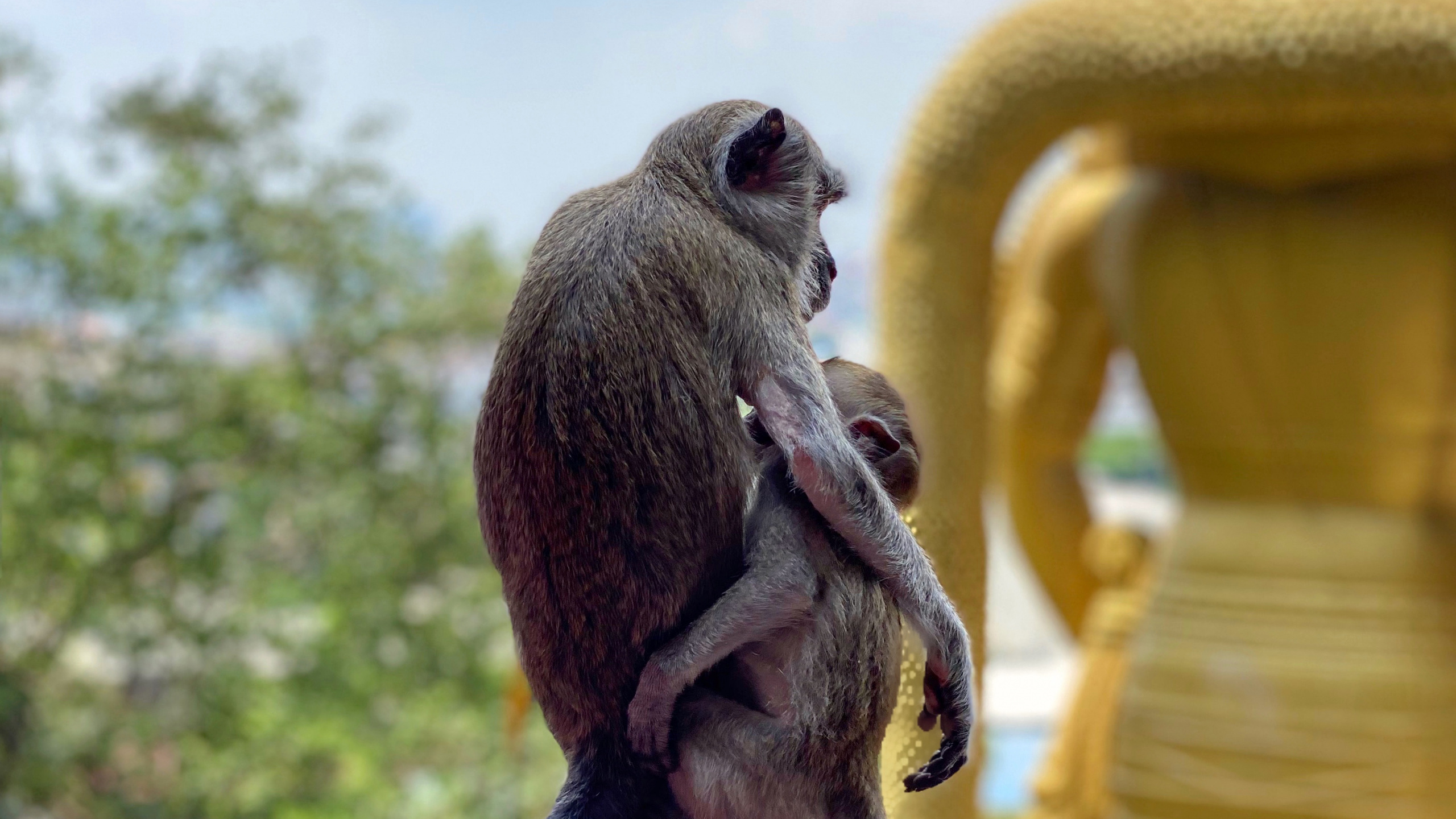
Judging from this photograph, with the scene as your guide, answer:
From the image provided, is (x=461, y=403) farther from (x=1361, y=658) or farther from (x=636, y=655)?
(x=636, y=655)

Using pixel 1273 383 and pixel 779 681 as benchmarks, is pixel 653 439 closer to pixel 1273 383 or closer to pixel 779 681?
pixel 779 681

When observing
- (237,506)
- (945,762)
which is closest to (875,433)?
(945,762)

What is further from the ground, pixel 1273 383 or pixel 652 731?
pixel 1273 383

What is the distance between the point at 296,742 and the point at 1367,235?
62.5 inches

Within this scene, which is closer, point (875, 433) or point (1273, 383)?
point (875, 433)

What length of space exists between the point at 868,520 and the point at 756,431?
53mm

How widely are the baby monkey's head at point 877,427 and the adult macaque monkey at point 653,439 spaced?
24 millimetres

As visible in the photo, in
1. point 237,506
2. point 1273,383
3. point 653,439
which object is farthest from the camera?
point 237,506

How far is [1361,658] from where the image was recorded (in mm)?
1427

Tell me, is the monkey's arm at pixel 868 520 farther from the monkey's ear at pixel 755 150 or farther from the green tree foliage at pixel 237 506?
the green tree foliage at pixel 237 506

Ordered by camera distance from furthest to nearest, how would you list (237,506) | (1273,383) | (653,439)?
(237,506) < (1273,383) < (653,439)

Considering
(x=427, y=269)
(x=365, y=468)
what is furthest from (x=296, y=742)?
(x=427, y=269)

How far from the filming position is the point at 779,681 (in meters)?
0.43

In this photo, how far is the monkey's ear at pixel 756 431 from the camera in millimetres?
443
